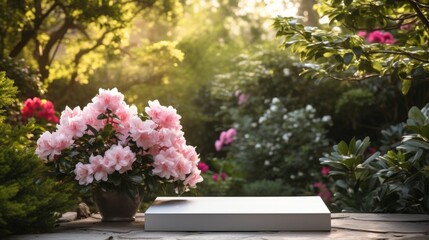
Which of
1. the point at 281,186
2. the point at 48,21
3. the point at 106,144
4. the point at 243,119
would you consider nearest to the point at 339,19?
the point at 106,144

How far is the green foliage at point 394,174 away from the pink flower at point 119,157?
1.39m

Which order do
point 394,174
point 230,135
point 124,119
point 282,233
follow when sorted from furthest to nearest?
point 230,135 < point 394,174 < point 124,119 < point 282,233

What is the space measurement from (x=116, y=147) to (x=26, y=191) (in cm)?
54

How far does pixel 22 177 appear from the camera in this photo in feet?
10.9

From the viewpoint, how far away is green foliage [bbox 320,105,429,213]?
13.2ft

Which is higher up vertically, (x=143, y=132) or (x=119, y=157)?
(x=143, y=132)

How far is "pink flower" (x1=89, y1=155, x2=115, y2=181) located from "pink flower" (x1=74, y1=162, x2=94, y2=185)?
26 millimetres

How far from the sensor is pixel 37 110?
6.26 m

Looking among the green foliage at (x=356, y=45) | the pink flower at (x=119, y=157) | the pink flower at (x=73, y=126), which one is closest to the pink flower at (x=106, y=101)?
the pink flower at (x=73, y=126)

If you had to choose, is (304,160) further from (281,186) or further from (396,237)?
(396,237)

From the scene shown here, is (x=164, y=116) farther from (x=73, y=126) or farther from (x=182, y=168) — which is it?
(x=73, y=126)

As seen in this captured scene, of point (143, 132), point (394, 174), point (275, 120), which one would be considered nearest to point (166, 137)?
point (143, 132)

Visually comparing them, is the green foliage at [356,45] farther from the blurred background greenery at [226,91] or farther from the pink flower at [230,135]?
the pink flower at [230,135]

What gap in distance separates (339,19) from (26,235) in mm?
2261
